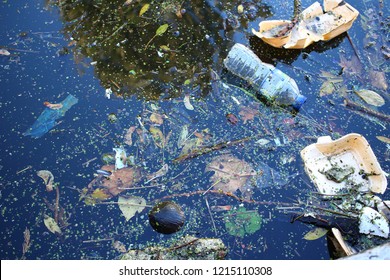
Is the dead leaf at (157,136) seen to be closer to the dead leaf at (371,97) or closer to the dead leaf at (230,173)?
the dead leaf at (230,173)

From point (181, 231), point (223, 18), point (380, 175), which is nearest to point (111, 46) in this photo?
point (223, 18)

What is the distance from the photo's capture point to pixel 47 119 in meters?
2.63

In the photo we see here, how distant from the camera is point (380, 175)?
7.97 ft

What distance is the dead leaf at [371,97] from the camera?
2859mm

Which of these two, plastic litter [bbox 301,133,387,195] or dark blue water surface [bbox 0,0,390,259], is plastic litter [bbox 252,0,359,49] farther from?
plastic litter [bbox 301,133,387,195]

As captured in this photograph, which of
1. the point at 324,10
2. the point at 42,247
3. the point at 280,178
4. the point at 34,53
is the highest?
the point at 324,10

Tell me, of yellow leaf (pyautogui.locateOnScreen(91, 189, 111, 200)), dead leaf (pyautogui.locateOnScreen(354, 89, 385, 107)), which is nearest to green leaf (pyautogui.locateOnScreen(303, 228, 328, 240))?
dead leaf (pyautogui.locateOnScreen(354, 89, 385, 107))

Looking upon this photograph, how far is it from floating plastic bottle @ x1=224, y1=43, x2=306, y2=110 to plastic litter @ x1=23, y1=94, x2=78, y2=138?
113cm

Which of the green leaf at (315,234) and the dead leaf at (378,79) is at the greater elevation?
the dead leaf at (378,79)

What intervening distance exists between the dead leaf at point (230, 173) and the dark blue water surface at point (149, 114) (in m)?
0.04

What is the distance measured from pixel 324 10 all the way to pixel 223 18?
0.78 meters

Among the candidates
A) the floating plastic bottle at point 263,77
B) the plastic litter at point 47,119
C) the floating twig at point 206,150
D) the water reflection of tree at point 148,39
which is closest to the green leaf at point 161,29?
the water reflection of tree at point 148,39

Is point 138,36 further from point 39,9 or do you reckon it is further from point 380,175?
point 380,175

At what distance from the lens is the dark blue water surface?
2295 mm
